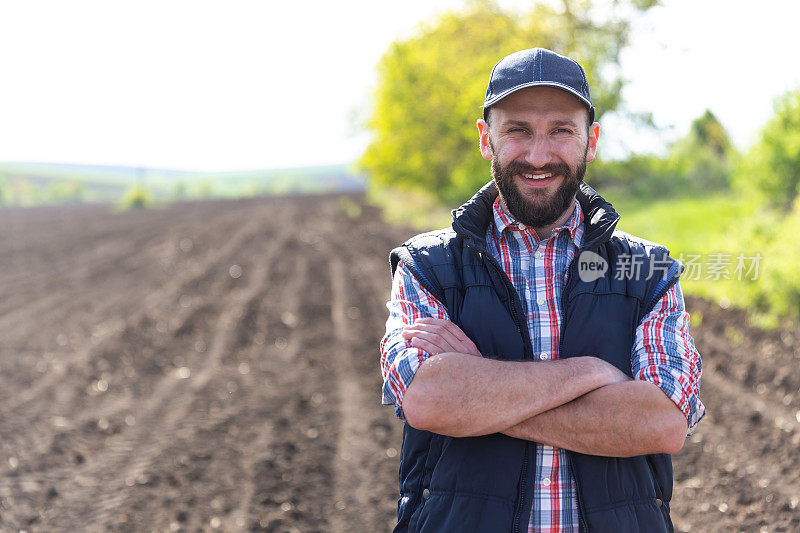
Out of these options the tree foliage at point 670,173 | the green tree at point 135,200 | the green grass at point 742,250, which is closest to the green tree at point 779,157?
the green grass at point 742,250

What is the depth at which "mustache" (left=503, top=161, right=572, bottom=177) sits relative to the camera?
2.20m

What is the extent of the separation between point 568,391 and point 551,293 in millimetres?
341

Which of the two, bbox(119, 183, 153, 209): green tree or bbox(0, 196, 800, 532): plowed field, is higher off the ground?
bbox(119, 183, 153, 209): green tree

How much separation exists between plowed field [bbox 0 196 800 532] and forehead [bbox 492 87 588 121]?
11.4ft

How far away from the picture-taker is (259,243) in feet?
64.2

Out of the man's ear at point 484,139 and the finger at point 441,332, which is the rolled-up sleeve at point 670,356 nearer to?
the finger at point 441,332

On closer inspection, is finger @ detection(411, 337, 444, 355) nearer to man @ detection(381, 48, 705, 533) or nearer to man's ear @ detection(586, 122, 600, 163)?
man @ detection(381, 48, 705, 533)

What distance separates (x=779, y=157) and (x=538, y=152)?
14.6m

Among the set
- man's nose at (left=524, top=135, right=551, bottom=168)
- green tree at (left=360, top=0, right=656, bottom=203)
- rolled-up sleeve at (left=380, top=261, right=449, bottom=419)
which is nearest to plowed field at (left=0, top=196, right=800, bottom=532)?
rolled-up sleeve at (left=380, top=261, right=449, bottom=419)

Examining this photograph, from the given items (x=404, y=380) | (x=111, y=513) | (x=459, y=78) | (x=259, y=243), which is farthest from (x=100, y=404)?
(x=459, y=78)

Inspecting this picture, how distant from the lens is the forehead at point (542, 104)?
2191 millimetres

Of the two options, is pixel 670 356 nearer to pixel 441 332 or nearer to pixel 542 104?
pixel 441 332

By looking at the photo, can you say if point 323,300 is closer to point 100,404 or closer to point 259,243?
point 100,404

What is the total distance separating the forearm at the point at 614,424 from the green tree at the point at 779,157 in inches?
567
